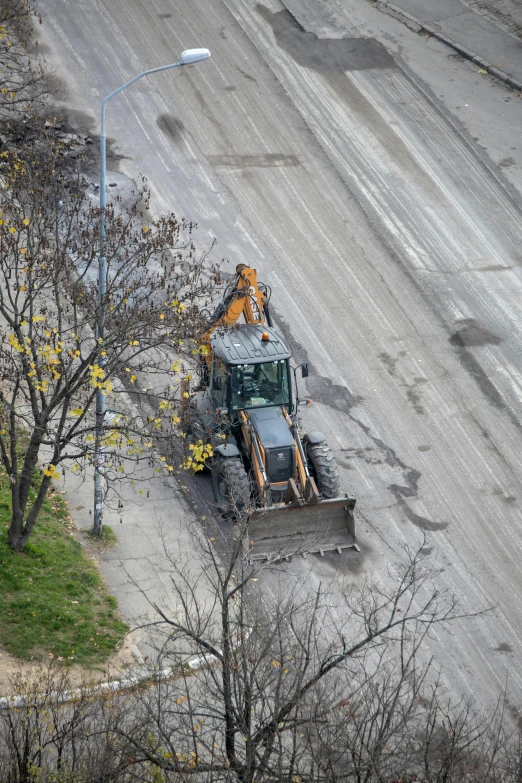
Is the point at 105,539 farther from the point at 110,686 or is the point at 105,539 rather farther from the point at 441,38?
the point at 441,38

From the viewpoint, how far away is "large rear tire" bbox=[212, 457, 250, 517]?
65.7ft

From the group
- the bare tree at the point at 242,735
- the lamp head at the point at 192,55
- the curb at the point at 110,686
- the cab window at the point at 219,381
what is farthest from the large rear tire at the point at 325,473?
the lamp head at the point at 192,55

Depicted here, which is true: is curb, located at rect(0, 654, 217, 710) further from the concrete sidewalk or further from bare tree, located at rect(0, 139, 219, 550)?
bare tree, located at rect(0, 139, 219, 550)

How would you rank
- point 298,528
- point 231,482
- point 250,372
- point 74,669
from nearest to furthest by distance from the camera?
1. point 74,669
2. point 231,482
3. point 298,528
4. point 250,372

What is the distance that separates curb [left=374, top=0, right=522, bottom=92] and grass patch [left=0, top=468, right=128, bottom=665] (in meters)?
23.0

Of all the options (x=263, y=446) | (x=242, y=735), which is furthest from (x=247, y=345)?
(x=242, y=735)

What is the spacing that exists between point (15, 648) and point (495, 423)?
12308mm

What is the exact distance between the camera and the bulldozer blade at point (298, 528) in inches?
782

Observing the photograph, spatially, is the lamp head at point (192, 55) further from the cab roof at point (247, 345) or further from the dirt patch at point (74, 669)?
the dirt patch at point (74, 669)

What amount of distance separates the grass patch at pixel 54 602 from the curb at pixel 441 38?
23.0m

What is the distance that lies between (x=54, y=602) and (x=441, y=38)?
1020 inches

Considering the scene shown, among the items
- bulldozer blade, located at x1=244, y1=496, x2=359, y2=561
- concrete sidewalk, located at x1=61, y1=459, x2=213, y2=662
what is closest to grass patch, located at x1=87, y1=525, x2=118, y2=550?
concrete sidewalk, located at x1=61, y1=459, x2=213, y2=662

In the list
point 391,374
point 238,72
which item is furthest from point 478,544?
point 238,72

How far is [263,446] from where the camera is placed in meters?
20.3
